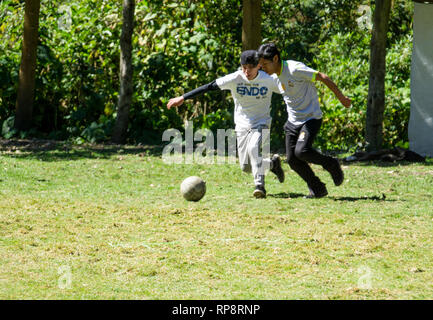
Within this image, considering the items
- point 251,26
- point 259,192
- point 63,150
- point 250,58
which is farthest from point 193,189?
point 63,150

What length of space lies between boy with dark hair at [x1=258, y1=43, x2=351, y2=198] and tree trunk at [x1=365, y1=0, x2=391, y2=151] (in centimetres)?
472

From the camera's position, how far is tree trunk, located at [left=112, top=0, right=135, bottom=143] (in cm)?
1512

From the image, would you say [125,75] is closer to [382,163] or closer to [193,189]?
[382,163]

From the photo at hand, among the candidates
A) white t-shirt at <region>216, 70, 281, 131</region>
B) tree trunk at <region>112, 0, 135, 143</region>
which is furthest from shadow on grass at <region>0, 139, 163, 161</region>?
white t-shirt at <region>216, 70, 281, 131</region>

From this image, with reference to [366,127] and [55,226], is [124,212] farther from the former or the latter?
[366,127]

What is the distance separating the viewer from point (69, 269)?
610 cm

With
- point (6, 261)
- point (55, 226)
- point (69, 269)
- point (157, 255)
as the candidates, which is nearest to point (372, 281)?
point (157, 255)

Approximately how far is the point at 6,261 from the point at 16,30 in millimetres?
12055

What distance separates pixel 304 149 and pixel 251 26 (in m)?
5.50

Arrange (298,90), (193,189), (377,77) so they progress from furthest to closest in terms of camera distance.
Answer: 1. (377,77)
2. (193,189)
3. (298,90)

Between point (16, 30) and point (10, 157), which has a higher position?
point (16, 30)

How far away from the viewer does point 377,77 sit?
45.7 ft

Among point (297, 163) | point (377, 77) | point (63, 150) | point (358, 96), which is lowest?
point (63, 150)

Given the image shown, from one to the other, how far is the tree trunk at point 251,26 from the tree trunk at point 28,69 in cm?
471
